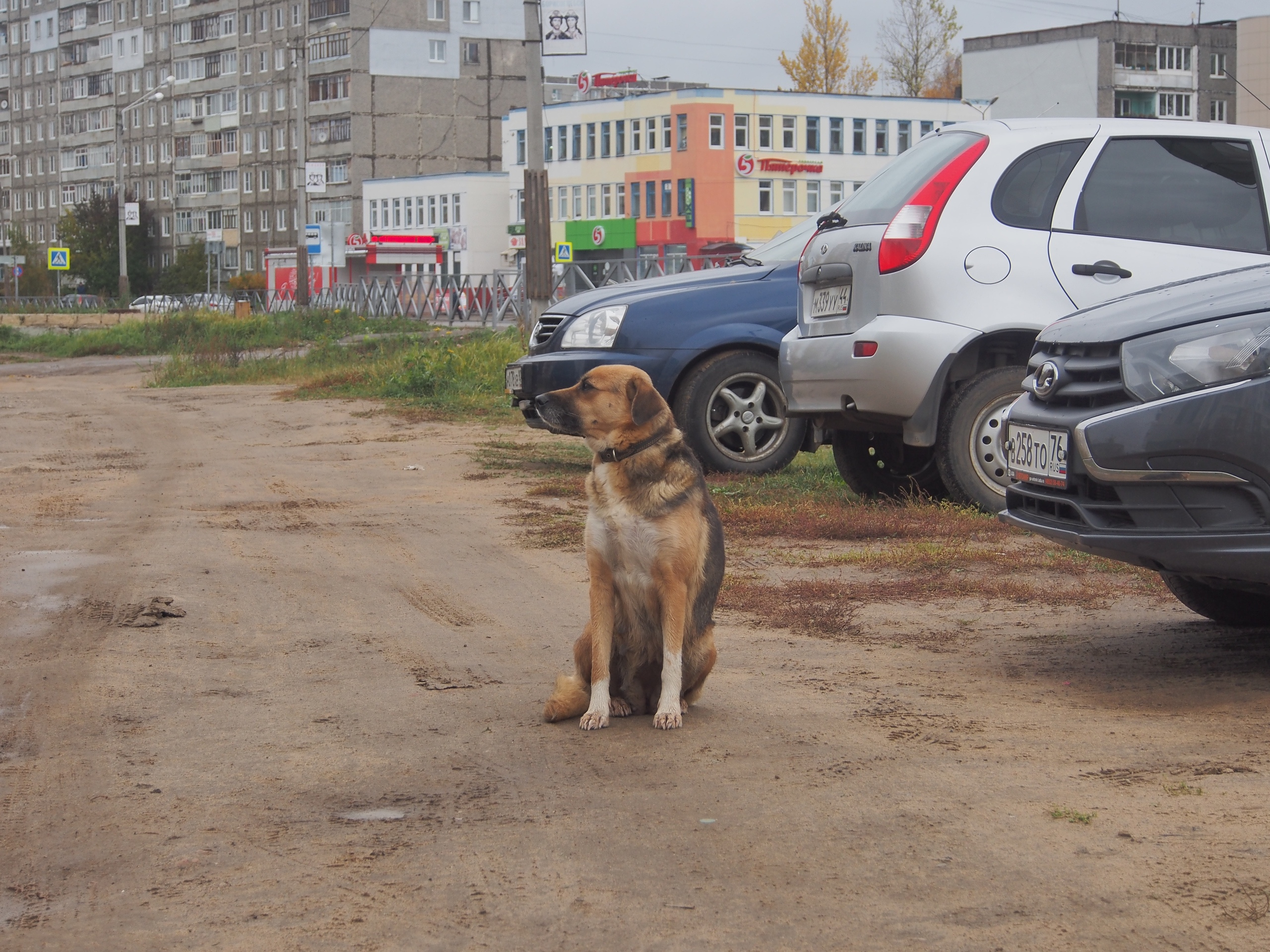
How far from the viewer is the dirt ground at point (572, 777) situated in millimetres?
2996

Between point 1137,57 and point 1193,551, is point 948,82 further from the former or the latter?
point 1193,551

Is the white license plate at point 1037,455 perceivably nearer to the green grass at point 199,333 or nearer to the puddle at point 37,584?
the puddle at point 37,584

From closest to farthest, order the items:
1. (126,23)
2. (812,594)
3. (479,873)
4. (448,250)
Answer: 1. (479,873)
2. (812,594)
3. (448,250)
4. (126,23)

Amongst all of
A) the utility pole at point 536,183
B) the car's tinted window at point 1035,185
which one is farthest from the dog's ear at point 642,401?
the utility pole at point 536,183

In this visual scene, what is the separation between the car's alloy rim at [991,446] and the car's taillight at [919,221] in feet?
2.95

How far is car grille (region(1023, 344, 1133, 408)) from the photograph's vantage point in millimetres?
4777

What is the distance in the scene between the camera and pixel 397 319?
32.6m

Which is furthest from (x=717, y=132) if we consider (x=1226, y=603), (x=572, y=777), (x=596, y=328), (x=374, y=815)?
(x=374, y=815)

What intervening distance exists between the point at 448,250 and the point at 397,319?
55372 millimetres

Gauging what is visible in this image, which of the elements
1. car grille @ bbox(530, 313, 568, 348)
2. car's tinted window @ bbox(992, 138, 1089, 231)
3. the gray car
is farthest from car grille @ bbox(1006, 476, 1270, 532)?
car grille @ bbox(530, 313, 568, 348)

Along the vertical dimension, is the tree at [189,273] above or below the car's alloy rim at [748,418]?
above

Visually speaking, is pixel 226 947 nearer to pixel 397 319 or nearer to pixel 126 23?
pixel 397 319

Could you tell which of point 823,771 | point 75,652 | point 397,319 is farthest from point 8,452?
point 397,319

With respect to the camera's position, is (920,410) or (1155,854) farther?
(920,410)
